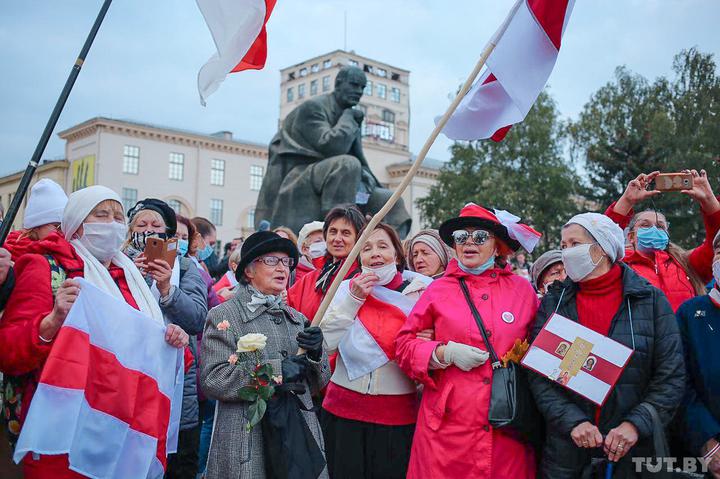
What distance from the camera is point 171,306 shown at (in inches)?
157

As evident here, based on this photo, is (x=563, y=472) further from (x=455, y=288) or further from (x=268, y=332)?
(x=268, y=332)

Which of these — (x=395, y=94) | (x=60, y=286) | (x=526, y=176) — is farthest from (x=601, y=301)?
(x=395, y=94)

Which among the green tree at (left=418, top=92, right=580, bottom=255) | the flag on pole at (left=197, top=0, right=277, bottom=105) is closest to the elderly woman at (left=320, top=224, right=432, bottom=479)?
the flag on pole at (left=197, top=0, right=277, bottom=105)

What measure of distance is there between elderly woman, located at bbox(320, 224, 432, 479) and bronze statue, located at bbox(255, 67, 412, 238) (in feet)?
19.3

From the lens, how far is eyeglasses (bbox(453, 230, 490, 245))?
3.91m

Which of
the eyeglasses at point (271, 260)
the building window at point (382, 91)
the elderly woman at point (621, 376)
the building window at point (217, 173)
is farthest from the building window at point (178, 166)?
the elderly woman at point (621, 376)

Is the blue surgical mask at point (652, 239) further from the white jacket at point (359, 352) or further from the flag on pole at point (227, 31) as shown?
the flag on pole at point (227, 31)

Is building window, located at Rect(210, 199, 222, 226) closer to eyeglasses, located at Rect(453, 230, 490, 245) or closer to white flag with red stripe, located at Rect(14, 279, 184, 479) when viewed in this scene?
eyeglasses, located at Rect(453, 230, 490, 245)

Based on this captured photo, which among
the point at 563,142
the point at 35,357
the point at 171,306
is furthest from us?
the point at 563,142

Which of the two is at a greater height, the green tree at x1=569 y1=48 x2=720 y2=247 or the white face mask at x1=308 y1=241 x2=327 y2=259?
the green tree at x1=569 y1=48 x2=720 y2=247

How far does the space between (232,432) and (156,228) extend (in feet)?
5.46

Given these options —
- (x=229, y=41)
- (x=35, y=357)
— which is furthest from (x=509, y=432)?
(x=229, y=41)

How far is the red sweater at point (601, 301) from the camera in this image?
3.52 meters

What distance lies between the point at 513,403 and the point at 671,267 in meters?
2.13
